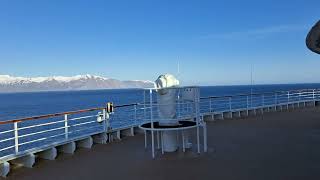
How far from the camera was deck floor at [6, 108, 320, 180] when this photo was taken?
5766mm

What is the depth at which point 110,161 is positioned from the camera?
695cm

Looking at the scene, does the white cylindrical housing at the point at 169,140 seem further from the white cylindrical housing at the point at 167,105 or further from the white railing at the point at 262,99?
the white railing at the point at 262,99

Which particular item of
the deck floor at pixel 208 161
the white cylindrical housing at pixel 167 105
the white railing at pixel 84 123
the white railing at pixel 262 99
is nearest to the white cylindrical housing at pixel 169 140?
the white cylindrical housing at pixel 167 105

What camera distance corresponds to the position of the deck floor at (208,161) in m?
5.77

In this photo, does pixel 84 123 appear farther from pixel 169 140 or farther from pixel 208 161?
pixel 208 161

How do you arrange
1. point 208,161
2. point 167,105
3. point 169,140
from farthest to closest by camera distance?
point 169,140, point 167,105, point 208,161

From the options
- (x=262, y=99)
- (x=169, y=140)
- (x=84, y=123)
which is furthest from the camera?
(x=262, y=99)

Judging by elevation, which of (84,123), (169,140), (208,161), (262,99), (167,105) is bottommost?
(208,161)

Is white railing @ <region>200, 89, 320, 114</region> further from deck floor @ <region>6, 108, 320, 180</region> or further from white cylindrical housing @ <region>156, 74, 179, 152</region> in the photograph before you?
white cylindrical housing @ <region>156, 74, 179, 152</region>

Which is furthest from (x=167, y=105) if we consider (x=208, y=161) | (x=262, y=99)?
(x=262, y=99)

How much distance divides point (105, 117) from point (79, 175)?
3506mm

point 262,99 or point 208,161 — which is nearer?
point 208,161

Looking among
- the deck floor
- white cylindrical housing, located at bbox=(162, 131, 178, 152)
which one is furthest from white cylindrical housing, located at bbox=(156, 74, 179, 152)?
the deck floor

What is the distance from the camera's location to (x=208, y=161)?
6.62 m
